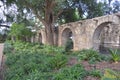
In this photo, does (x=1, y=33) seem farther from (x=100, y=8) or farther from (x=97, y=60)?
(x=97, y=60)

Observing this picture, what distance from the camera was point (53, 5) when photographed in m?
17.1

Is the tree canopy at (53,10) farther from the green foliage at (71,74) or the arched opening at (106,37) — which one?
the green foliage at (71,74)

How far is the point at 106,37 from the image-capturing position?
18.7 metres

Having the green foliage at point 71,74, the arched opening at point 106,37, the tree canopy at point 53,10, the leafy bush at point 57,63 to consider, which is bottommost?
the green foliage at point 71,74

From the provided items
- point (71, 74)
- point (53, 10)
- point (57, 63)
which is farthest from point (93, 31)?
point (71, 74)

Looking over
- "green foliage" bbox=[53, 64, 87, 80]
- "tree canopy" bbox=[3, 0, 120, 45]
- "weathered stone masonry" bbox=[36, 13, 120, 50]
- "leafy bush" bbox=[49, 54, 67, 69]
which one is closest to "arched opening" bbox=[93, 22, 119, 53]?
"weathered stone masonry" bbox=[36, 13, 120, 50]

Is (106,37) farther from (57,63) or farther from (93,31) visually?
(57,63)

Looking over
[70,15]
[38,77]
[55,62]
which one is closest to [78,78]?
[38,77]

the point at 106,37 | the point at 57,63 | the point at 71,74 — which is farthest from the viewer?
the point at 106,37

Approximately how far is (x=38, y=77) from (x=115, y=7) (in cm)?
2202

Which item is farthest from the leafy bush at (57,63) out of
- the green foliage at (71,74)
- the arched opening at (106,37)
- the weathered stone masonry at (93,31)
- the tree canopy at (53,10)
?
the arched opening at (106,37)

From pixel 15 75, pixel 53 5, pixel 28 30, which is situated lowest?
pixel 15 75

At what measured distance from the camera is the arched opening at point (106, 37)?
16.5 m

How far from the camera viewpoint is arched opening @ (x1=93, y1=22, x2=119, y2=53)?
1652 cm
